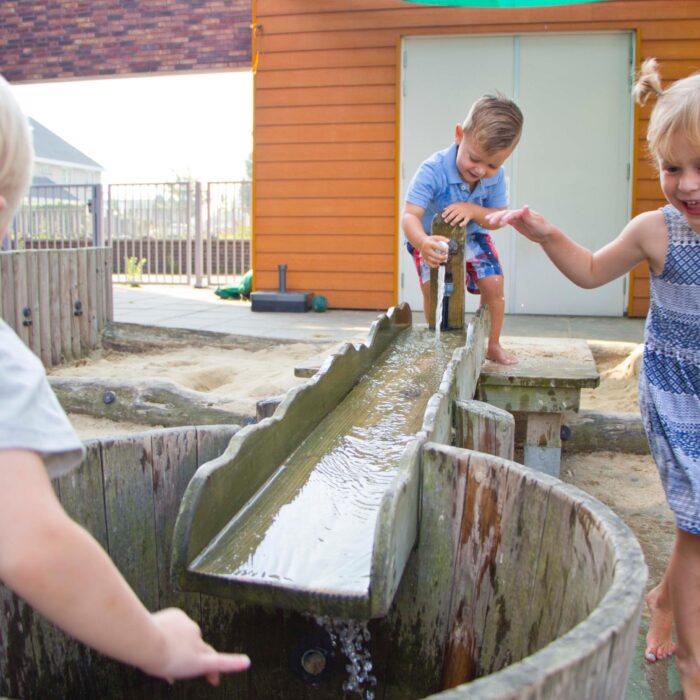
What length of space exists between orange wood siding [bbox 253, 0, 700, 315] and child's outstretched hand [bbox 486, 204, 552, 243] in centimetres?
677

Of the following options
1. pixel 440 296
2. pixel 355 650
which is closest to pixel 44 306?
pixel 440 296

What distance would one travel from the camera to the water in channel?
162 centimetres

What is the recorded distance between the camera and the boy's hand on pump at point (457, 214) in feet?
12.8

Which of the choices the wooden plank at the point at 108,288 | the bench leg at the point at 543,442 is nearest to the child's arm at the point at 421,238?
the bench leg at the point at 543,442

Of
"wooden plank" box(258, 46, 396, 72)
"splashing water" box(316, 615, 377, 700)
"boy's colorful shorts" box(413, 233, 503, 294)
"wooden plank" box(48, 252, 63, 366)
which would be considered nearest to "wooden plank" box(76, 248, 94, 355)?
"wooden plank" box(48, 252, 63, 366)

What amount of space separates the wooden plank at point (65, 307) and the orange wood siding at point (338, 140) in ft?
11.2

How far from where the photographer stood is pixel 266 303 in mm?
9359

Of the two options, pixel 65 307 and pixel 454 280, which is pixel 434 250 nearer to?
pixel 454 280

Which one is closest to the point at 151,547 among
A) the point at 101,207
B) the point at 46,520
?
the point at 46,520

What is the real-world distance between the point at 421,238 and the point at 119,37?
33.0 ft

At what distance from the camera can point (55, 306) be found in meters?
6.36

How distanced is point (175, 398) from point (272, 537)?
9.19 ft

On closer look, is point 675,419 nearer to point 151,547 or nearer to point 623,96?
point 151,547

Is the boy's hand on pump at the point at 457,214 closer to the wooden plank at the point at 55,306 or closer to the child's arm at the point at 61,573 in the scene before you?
the child's arm at the point at 61,573
